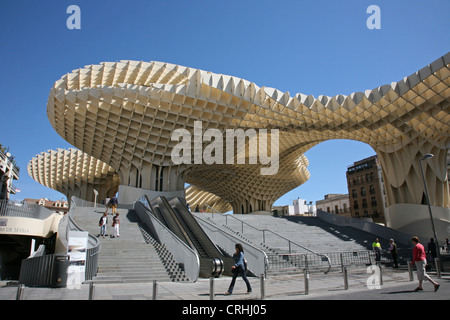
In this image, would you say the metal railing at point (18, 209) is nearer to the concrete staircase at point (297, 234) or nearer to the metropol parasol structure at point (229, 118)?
the metropol parasol structure at point (229, 118)

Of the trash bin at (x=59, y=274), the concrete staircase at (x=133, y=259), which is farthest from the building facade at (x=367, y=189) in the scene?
the trash bin at (x=59, y=274)

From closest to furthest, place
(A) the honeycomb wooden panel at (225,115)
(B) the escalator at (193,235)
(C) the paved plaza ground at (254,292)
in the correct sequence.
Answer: (C) the paved plaza ground at (254,292), (B) the escalator at (193,235), (A) the honeycomb wooden panel at (225,115)

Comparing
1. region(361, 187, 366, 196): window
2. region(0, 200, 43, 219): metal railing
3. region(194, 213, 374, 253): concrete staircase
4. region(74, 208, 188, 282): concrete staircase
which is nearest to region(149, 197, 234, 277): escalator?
region(74, 208, 188, 282): concrete staircase

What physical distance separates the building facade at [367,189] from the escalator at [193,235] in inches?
1939

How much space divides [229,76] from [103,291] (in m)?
20.4

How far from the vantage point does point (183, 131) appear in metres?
29.1

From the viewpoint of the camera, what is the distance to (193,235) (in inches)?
653

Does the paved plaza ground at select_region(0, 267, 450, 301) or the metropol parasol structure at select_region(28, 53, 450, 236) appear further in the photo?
the metropol parasol structure at select_region(28, 53, 450, 236)

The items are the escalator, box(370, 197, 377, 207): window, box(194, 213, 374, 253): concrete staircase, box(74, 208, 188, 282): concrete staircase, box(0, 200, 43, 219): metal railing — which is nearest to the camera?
box(74, 208, 188, 282): concrete staircase

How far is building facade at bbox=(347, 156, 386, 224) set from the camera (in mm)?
59156

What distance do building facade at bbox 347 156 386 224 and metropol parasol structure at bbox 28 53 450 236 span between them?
31.4 metres

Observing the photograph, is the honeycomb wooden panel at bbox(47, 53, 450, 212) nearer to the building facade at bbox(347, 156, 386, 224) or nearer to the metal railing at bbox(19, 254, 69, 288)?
the metal railing at bbox(19, 254, 69, 288)

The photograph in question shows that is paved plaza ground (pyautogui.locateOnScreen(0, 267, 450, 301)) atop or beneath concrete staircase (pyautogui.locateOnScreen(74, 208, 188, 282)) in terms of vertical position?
beneath

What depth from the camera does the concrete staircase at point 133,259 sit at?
35.1 feet
